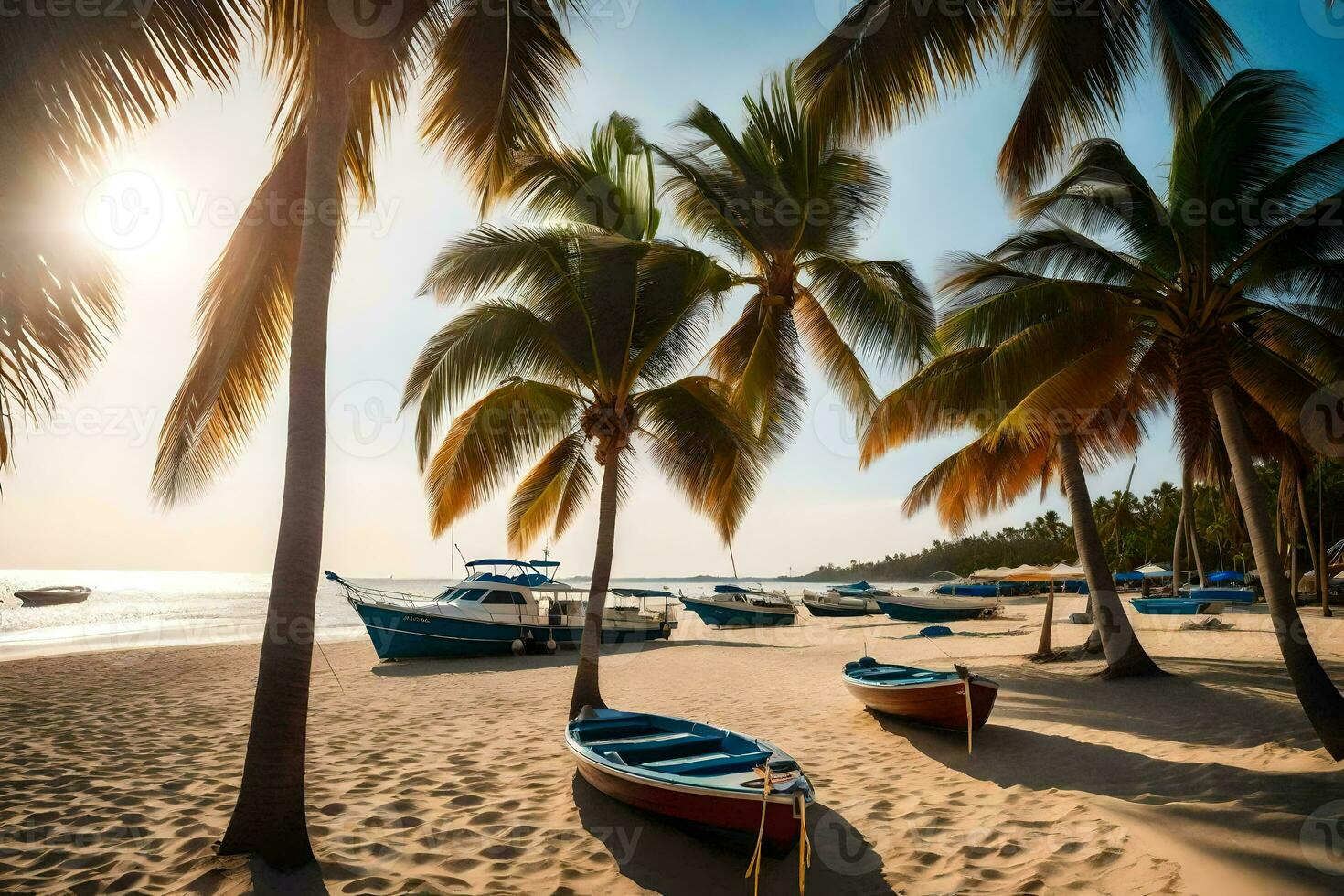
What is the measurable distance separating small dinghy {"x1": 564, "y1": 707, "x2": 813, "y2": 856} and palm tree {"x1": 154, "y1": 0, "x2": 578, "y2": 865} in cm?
233

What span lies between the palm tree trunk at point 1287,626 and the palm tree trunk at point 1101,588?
399cm

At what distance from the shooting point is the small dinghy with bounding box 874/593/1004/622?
34375 mm

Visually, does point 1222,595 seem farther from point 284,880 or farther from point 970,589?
point 284,880

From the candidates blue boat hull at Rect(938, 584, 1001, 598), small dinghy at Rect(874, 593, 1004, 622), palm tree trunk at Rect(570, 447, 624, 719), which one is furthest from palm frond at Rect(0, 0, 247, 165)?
blue boat hull at Rect(938, 584, 1001, 598)

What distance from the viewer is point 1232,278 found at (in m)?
8.61

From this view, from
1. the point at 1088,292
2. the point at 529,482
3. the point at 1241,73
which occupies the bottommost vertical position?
the point at 529,482

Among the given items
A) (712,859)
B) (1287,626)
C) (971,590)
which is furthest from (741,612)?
(712,859)

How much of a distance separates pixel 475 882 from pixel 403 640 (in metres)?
13.5

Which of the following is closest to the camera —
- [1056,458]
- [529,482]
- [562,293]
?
[562,293]

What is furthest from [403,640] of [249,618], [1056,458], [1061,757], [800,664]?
[249,618]

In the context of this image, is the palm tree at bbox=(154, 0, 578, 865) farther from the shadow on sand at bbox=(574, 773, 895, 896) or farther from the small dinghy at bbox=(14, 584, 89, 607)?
the small dinghy at bbox=(14, 584, 89, 607)

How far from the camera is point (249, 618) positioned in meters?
44.1

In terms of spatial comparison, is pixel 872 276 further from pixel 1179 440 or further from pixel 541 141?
pixel 541 141

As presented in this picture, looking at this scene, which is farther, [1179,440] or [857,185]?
[857,185]
